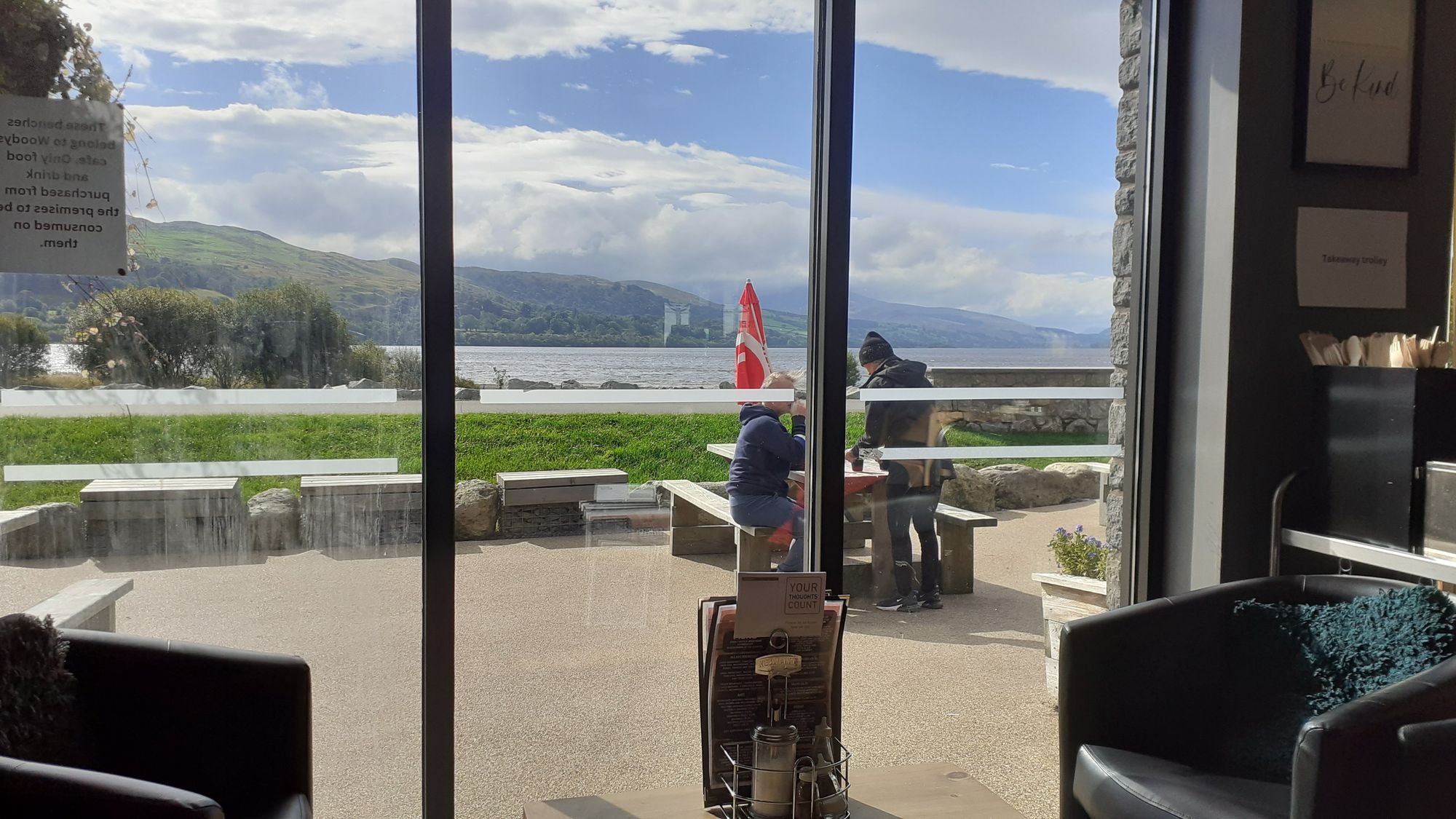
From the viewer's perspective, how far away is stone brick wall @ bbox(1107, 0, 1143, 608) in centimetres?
293

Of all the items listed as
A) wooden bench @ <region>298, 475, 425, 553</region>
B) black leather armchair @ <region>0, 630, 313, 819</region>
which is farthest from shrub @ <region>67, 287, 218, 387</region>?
black leather armchair @ <region>0, 630, 313, 819</region>

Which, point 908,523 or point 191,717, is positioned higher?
point 908,523

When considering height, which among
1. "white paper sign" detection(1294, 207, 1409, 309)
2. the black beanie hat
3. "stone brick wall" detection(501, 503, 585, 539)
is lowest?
"stone brick wall" detection(501, 503, 585, 539)

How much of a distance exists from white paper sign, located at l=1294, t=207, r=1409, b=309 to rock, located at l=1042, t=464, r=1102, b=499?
2.32 ft

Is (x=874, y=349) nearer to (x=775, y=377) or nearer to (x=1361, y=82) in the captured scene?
(x=775, y=377)

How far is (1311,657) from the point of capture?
7.04ft

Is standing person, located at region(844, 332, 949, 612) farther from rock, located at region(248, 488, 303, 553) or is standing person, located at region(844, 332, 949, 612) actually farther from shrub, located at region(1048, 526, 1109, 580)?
rock, located at region(248, 488, 303, 553)

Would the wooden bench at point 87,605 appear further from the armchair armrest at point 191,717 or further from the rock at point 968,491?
the rock at point 968,491

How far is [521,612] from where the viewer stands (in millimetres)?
2477

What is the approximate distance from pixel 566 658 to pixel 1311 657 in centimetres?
164

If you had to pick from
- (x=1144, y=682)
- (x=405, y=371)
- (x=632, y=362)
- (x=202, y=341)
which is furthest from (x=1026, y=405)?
(x=202, y=341)

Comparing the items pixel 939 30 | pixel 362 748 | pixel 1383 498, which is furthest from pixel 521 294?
pixel 1383 498

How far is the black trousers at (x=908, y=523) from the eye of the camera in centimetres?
272

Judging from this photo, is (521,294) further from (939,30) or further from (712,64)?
(939,30)
